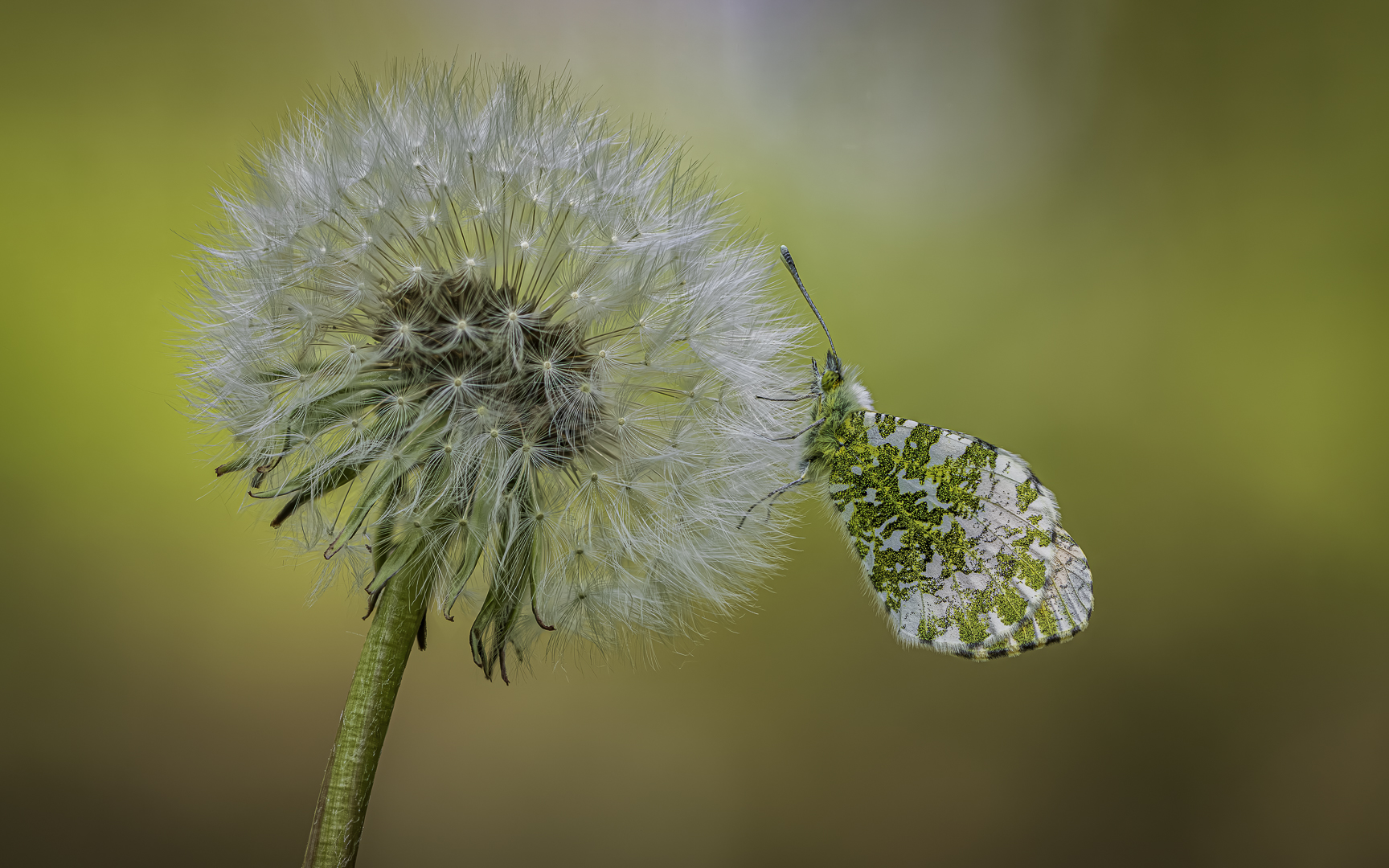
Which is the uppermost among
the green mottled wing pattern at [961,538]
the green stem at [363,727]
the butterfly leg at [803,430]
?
the butterfly leg at [803,430]

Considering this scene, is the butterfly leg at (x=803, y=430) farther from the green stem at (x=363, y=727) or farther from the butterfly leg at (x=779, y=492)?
the green stem at (x=363, y=727)

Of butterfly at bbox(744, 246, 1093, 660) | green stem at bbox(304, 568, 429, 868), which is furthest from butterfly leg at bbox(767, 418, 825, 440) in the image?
green stem at bbox(304, 568, 429, 868)

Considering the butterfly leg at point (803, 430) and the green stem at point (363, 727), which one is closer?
the green stem at point (363, 727)

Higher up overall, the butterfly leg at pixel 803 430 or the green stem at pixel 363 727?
the butterfly leg at pixel 803 430

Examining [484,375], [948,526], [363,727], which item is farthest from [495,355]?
[948,526]

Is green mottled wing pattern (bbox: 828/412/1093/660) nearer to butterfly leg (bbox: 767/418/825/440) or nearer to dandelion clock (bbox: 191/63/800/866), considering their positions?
butterfly leg (bbox: 767/418/825/440)

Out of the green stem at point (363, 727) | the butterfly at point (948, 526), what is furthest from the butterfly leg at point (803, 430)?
the green stem at point (363, 727)

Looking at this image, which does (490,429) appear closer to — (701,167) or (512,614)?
(512,614)
